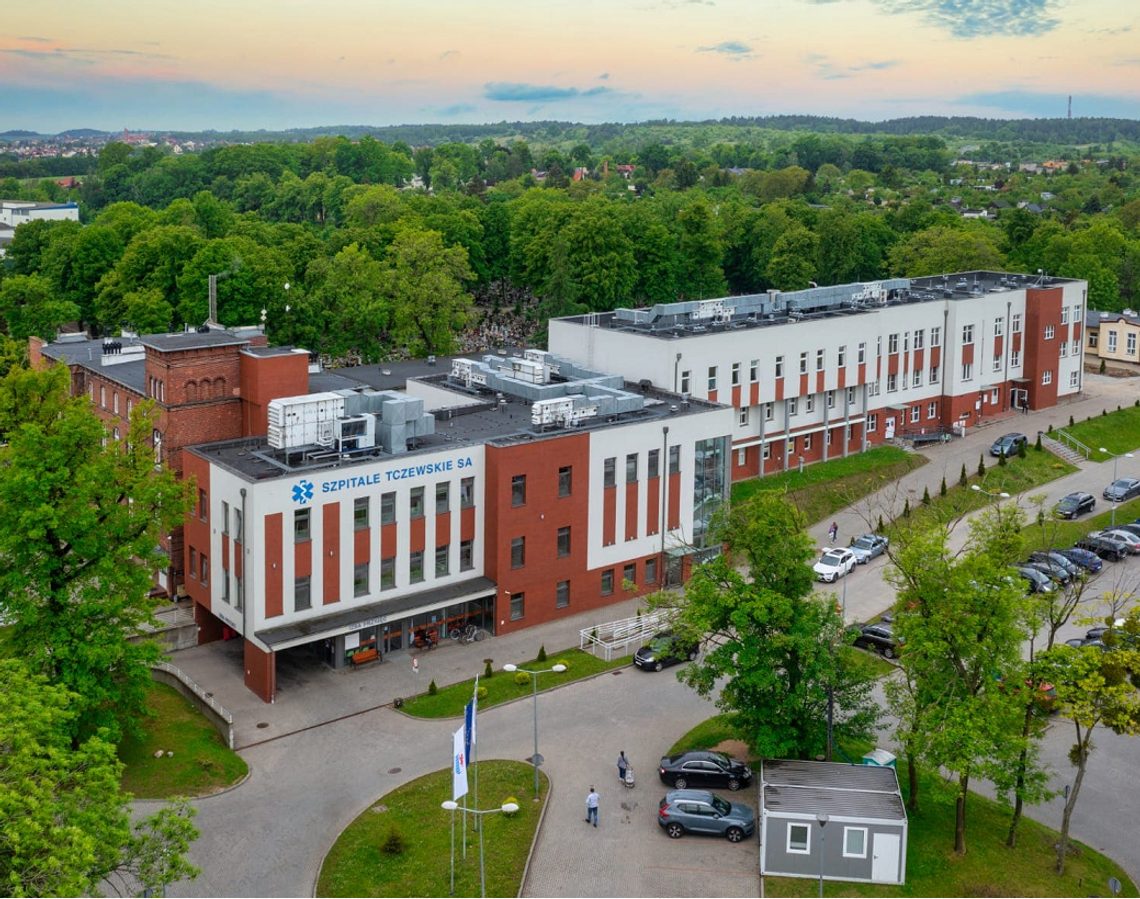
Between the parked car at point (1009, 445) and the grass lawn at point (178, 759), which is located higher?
the parked car at point (1009, 445)

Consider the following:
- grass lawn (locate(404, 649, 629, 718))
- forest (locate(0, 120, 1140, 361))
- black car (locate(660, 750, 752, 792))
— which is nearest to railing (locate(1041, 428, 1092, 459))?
forest (locate(0, 120, 1140, 361))

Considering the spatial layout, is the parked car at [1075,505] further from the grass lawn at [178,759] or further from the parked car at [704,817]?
the grass lawn at [178,759]

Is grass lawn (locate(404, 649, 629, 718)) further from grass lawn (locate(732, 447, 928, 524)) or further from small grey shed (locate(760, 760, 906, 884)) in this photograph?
grass lawn (locate(732, 447, 928, 524))

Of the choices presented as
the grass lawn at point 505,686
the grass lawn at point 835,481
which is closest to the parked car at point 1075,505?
the grass lawn at point 835,481

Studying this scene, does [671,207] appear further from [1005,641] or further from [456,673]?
[1005,641]

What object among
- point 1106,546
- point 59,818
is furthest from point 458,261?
point 59,818
